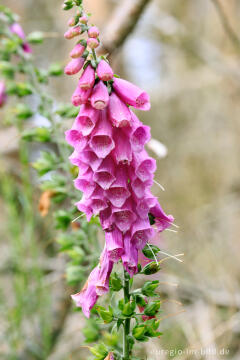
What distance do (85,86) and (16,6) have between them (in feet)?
16.6

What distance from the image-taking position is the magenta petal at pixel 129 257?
603 millimetres

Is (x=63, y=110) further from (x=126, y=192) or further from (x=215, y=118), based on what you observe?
(x=215, y=118)

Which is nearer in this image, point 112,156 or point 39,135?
point 112,156

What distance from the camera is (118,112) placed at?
0.60 m

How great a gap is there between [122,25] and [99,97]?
1.06 m

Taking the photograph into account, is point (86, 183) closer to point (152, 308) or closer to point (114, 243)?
point (114, 243)

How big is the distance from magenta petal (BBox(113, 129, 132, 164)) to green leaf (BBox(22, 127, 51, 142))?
49 centimetres

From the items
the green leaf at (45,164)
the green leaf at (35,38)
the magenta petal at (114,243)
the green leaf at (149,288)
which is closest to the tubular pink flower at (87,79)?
the magenta petal at (114,243)

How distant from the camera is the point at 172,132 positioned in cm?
434

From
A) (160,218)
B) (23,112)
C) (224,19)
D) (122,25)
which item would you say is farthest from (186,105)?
(160,218)

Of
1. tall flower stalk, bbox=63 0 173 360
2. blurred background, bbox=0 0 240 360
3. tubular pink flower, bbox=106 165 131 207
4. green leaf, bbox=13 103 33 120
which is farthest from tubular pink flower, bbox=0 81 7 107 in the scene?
blurred background, bbox=0 0 240 360

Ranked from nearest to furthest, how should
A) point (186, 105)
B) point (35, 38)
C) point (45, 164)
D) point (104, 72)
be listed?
point (104, 72), point (45, 164), point (35, 38), point (186, 105)

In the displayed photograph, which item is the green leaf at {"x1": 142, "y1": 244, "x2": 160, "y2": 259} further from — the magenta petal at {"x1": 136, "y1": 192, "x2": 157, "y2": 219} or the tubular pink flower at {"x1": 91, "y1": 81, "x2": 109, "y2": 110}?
the tubular pink flower at {"x1": 91, "y1": 81, "x2": 109, "y2": 110}

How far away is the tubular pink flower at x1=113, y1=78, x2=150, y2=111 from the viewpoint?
61cm
